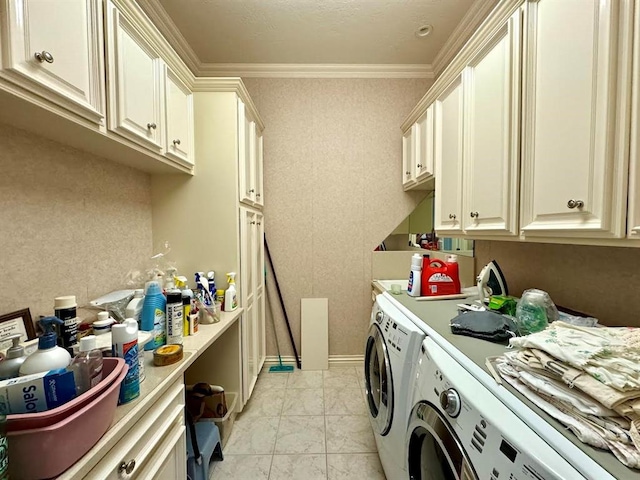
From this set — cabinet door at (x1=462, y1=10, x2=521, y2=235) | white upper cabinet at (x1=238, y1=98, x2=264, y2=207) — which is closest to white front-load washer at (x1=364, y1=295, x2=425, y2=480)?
cabinet door at (x1=462, y1=10, x2=521, y2=235)

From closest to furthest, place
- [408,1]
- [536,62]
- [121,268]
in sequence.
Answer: [536,62] < [121,268] < [408,1]

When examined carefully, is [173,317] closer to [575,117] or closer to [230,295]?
[230,295]

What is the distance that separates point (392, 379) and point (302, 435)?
98cm

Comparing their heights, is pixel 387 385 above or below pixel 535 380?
below

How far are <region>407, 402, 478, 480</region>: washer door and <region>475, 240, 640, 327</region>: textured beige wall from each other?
0.82 m

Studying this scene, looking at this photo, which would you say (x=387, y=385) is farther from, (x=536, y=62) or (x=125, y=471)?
(x=536, y=62)

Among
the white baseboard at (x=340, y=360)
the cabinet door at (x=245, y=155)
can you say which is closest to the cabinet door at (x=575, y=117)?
the cabinet door at (x=245, y=155)

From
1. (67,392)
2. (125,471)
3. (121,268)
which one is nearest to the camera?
(67,392)

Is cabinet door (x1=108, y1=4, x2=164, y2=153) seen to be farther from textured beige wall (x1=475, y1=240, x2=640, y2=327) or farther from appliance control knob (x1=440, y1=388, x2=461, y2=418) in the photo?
textured beige wall (x1=475, y1=240, x2=640, y2=327)

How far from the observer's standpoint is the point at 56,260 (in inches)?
43.9

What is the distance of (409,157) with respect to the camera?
2377mm

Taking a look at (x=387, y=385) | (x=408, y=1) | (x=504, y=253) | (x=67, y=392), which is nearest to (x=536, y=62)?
(x=504, y=253)

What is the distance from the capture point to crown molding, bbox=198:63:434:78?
8.06ft

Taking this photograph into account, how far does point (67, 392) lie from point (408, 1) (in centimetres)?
252
